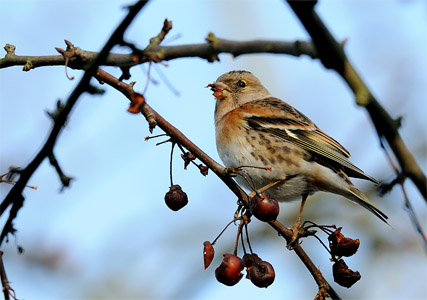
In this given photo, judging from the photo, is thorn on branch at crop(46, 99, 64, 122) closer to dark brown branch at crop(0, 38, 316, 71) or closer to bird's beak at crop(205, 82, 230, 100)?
dark brown branch at crop(0, 38, 316, 71)

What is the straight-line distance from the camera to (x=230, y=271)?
3426 millimetres

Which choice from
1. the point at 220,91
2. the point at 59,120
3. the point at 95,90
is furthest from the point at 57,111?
the point at 220,91

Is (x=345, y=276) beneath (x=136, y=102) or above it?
beneath

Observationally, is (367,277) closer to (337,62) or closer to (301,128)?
(301,128)

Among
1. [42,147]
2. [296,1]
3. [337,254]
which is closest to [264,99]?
[337,254]

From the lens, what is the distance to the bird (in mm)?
5285

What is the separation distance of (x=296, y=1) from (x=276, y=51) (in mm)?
443

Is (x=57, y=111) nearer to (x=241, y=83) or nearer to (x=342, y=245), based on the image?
(x=342, y=245)

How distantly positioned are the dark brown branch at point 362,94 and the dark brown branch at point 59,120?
628 millimetres

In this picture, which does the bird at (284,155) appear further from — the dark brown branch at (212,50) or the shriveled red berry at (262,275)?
the dark brown branch at (212,50)

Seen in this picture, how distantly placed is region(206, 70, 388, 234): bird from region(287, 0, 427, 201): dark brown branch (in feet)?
10.4

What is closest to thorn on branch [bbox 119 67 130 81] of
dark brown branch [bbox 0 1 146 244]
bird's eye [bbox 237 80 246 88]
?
dark brown branch [bbox 0 1 146 244]

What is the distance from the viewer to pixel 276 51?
2031 millimetres

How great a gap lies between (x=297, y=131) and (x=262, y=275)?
8.19 ft
